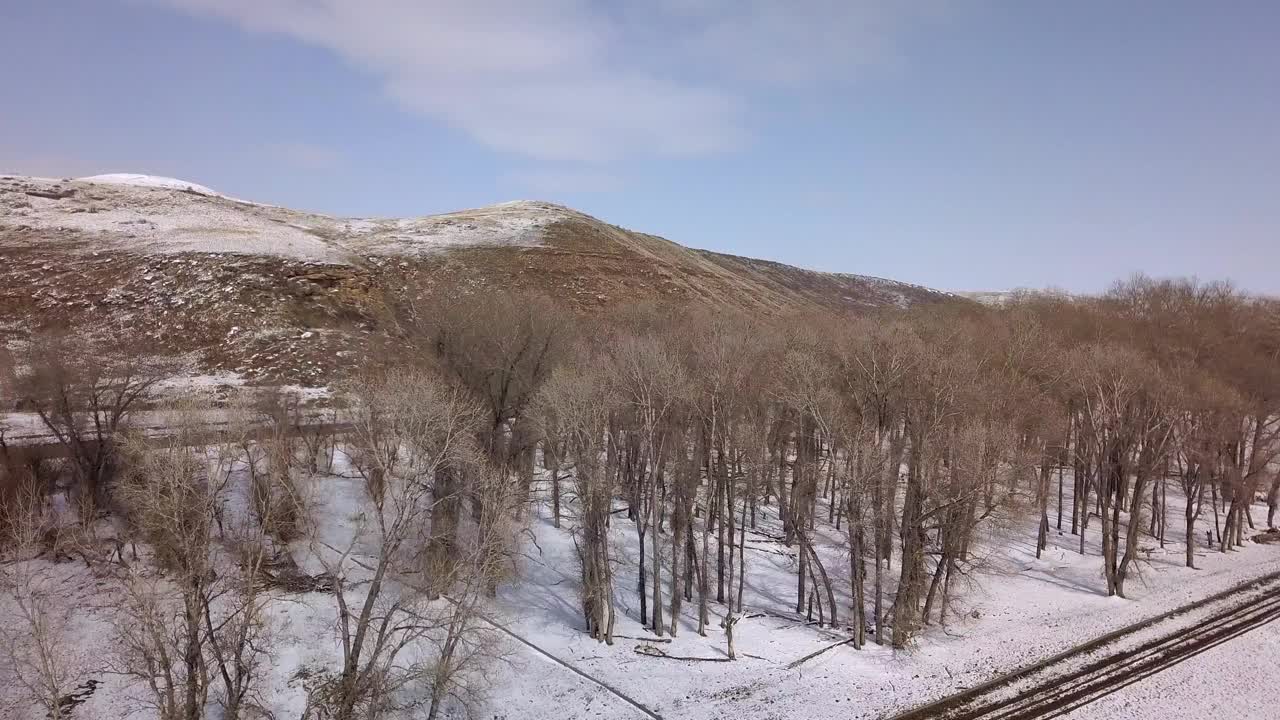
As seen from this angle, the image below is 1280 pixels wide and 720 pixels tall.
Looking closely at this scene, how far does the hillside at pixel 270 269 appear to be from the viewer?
175 ft

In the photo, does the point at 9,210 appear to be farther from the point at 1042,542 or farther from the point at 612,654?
the point at 1042,542

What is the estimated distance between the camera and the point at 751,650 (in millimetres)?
24766

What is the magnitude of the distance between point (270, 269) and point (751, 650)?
196ft

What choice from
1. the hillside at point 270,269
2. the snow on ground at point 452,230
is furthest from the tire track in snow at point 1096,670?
the snow on ground at point 452,230

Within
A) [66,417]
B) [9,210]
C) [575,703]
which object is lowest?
[575,703]

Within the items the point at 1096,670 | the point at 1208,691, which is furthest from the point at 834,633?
the point at 1208,691

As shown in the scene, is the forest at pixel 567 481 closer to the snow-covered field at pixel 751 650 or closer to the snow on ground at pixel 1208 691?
the snow-covered field at pixel 751 650

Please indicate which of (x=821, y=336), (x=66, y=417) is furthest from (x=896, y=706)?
(x=66, y=417)

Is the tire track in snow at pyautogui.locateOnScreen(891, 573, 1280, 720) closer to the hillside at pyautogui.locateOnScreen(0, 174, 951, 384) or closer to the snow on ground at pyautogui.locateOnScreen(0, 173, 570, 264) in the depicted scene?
the hillside at pyautogui.locateOnScreen(0, 174, 951, 384)

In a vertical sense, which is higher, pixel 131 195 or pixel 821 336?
pixel 131 195

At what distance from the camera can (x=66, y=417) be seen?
2564 cm

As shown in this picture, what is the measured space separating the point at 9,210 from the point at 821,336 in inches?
3282

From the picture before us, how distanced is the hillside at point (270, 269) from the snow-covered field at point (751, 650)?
28057 millimetres

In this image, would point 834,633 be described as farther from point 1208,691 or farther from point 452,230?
point 452,230
